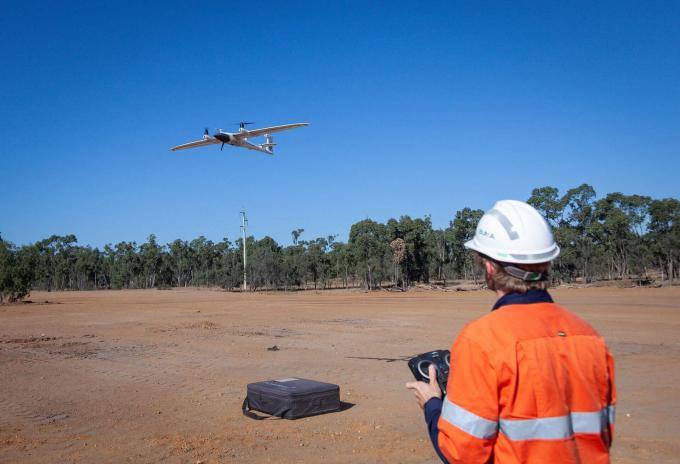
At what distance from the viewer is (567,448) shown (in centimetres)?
199

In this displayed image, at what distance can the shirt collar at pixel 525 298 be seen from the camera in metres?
2.12

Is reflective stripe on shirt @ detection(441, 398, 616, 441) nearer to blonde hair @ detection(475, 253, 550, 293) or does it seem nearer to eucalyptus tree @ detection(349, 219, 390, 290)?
blonde hair @ detection(475, 253, 550, 293)

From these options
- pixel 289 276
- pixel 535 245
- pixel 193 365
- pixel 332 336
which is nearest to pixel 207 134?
pixel 332 336

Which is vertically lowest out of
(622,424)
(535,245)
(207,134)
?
(622,424)

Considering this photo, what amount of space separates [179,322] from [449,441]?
73.5 feet

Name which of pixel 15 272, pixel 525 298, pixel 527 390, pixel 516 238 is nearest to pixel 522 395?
pixel 527 390

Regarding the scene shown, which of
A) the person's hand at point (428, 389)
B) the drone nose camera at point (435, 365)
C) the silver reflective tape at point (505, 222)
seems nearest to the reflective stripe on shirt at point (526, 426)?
the person's hand at point (428, 389)

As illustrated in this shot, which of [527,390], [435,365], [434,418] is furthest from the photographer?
[435,365]

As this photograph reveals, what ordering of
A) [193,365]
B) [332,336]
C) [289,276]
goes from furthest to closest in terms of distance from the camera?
[289,276], [332,336], [193,365]

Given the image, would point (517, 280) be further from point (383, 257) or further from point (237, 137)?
point (383, 257)

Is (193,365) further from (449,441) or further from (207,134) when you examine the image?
(207,134)

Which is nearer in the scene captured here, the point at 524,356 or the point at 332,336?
the point at 524,356

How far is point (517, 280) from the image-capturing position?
220cm

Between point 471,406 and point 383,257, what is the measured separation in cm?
7220
